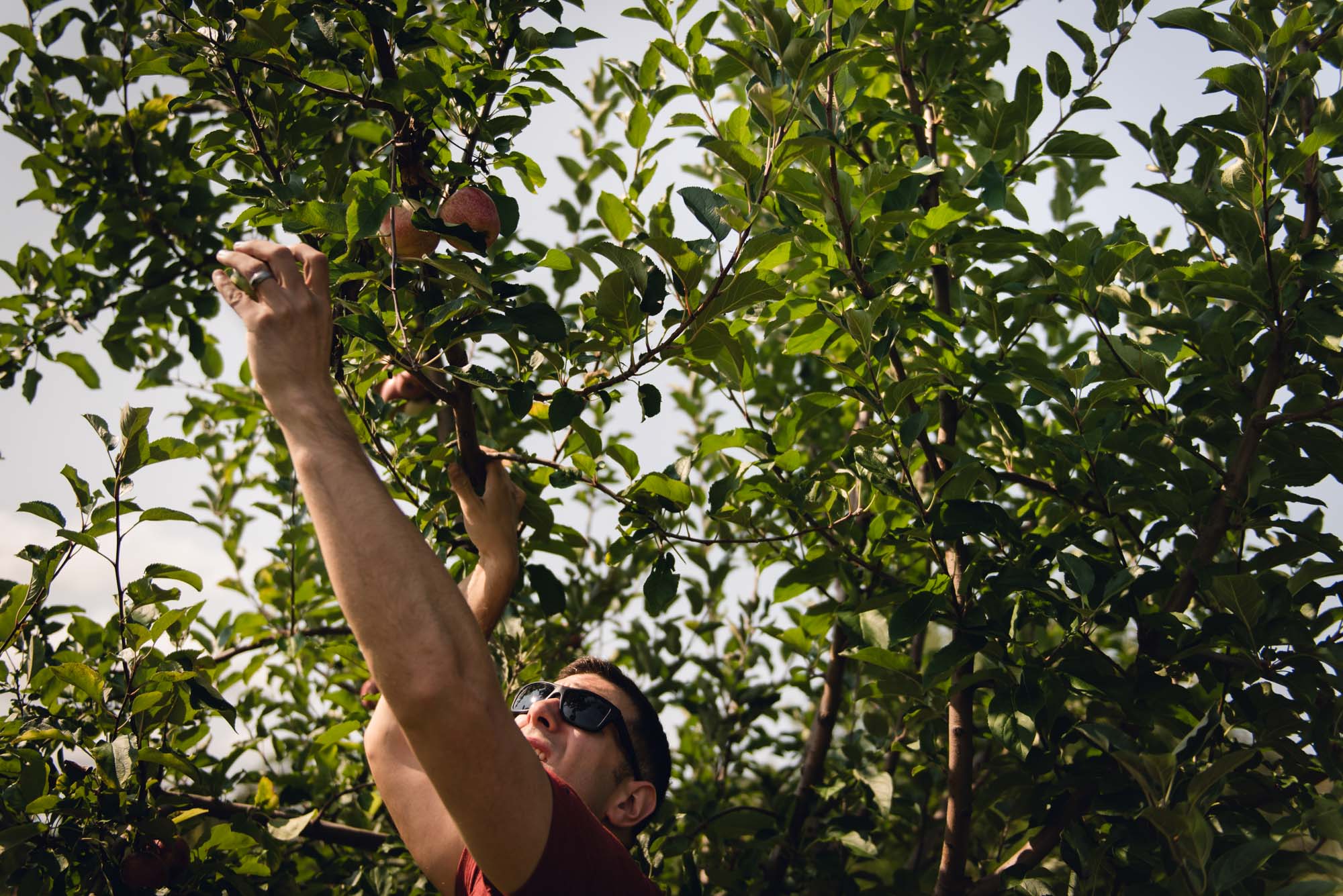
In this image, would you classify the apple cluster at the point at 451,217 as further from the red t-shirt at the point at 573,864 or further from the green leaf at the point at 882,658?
the green leaf at the point at 882,658

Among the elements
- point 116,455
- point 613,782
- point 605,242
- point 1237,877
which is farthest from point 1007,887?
point 116,455

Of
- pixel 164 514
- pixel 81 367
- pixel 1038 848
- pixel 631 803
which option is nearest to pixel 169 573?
pixel 164 514

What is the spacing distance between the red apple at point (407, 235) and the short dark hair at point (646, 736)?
39.1 inches

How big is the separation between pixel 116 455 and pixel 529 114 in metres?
1.07

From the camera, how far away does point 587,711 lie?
2125 millimetres

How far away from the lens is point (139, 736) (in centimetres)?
211

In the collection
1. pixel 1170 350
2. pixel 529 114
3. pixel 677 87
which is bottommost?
pixel 1170 350

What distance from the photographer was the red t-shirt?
1554 millimetres

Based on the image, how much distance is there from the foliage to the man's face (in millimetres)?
301

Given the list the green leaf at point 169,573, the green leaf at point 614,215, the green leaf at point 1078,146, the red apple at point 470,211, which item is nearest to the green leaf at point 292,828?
the green leaf at point 169,573

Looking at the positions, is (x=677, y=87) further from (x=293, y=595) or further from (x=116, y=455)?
(x=293, y=595)

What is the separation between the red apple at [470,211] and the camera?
1.89 metres

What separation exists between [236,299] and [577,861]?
0.99 metres

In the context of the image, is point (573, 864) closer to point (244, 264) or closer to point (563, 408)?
point (563, 408)
